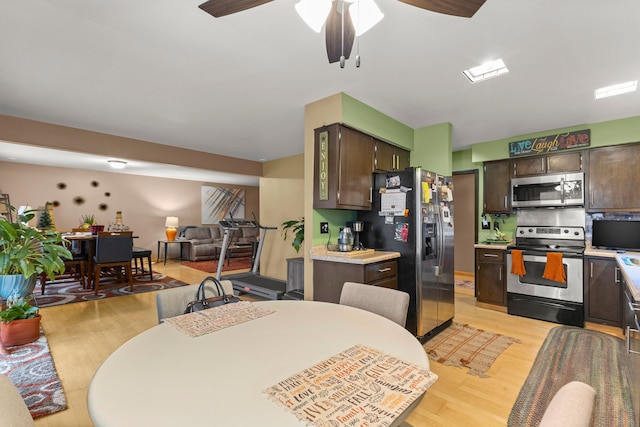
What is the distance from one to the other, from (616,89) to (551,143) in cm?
126

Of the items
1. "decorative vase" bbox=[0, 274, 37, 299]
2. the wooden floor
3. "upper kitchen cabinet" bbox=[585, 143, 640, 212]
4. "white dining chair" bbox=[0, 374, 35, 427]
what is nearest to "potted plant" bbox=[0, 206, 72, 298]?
"decorative vase" bbox=[0, 274, 37, 299]

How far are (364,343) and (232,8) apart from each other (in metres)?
1.61

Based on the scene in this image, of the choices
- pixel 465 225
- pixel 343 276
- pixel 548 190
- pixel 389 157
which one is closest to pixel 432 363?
pixel 343 276

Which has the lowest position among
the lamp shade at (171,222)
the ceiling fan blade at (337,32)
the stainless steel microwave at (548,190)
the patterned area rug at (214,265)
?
the patterned area rug at (214,265)

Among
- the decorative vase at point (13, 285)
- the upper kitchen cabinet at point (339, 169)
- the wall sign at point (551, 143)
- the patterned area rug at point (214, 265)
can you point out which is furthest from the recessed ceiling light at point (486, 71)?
the patterned area rug at point (214, 265)

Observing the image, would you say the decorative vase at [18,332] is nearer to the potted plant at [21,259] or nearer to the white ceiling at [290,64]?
the potted plant at [21,259]

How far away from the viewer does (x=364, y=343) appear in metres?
1.15

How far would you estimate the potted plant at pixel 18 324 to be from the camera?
290cm

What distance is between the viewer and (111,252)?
193 inches

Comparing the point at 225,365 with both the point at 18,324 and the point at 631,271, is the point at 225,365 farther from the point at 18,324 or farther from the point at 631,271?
the point at 18,324

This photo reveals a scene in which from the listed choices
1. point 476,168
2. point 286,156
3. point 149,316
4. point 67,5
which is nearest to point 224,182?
point 286,156

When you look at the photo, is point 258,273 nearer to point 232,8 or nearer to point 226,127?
point 226,127

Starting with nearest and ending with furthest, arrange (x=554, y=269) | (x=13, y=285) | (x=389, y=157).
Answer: (x=13, y=285) → (x=554, y=269) → (x=389, y=157)

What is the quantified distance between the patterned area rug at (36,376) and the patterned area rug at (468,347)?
2936 millimetres
